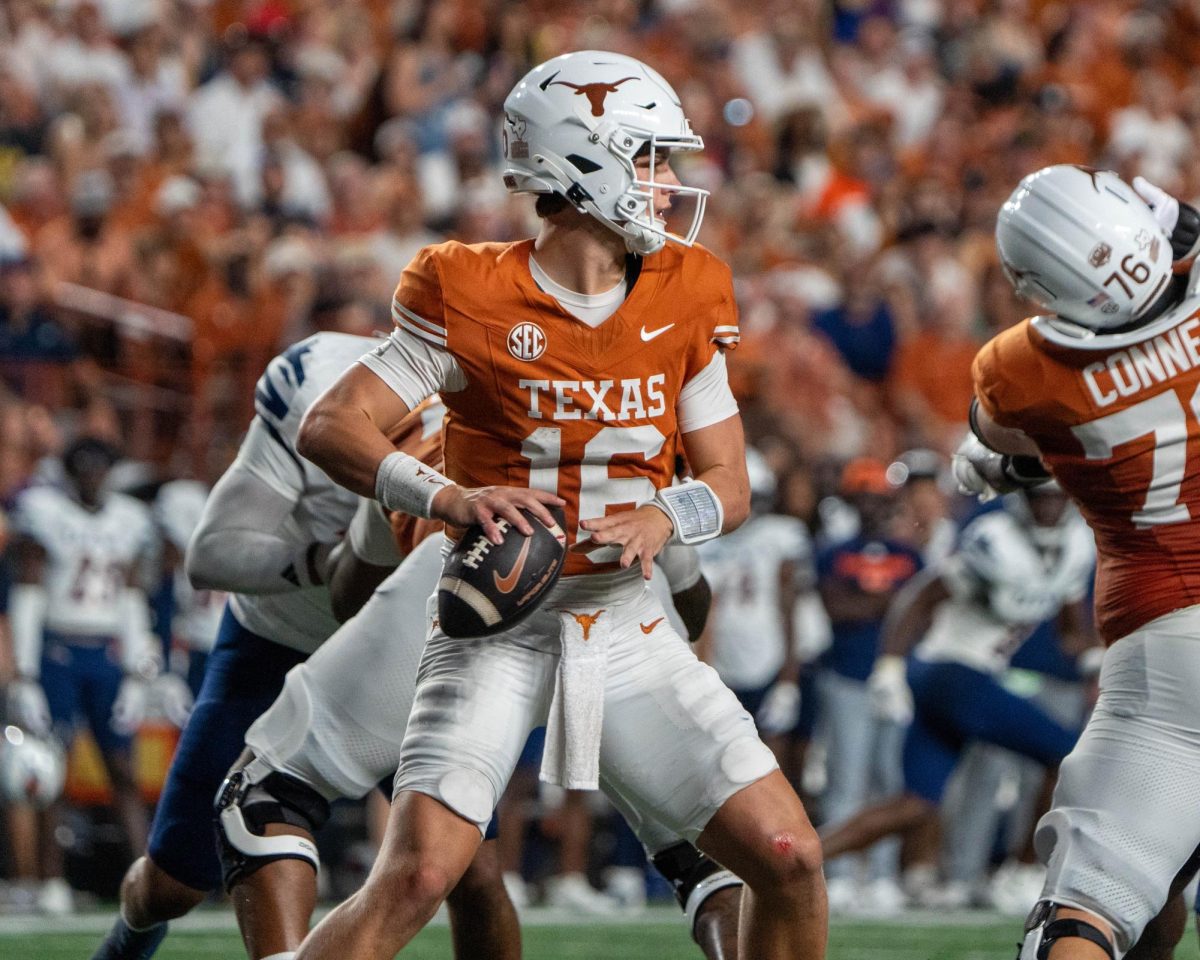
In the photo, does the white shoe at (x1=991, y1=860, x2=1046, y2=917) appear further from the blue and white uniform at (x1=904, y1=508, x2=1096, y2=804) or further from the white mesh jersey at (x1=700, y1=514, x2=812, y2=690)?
the white mesh jersey at (x1=700, y1=514, x2=812, y2=690)

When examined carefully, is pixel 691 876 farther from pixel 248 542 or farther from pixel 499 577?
pixel 248 542

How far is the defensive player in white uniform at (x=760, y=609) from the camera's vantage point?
9250 millimetres

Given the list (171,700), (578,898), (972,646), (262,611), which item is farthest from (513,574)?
(171,700)

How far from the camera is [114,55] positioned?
1159cm

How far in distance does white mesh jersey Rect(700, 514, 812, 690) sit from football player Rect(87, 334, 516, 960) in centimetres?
431

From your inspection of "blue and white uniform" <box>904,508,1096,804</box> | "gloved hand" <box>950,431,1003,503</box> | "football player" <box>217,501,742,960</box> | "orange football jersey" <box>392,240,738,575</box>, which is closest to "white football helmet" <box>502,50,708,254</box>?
"orange football jersey" <box>392,240,738,575</box>

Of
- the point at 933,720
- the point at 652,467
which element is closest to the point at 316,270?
the point at 933,720

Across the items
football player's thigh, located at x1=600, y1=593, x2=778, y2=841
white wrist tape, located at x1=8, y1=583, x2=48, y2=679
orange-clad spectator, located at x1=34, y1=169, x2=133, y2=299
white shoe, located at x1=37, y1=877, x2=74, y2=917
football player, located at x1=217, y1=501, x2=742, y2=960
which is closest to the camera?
football player's thigh, located at x1=600, y1=593, x2=778, y2=841

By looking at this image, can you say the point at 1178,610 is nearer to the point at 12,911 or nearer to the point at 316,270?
the point at 12,911

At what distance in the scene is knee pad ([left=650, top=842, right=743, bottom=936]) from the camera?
4.40 m

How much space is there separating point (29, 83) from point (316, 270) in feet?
7.82

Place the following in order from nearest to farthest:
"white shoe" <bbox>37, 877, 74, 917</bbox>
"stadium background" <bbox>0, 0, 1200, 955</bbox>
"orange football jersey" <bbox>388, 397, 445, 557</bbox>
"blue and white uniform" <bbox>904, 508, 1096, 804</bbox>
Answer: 1. "orange football jersey" <bbox>388, 397, 445, 557</bbox>
2. "blue and white uniform" <bbox>904, 508, 1096, 804</bbox>
3. "white shoe" <bbox>37, 877, 74, 917</bbox>
4. "stadium background" <bbox>0, 0, 1200, 955</bbox>

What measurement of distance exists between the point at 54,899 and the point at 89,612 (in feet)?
4.27

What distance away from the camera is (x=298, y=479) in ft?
15.9
